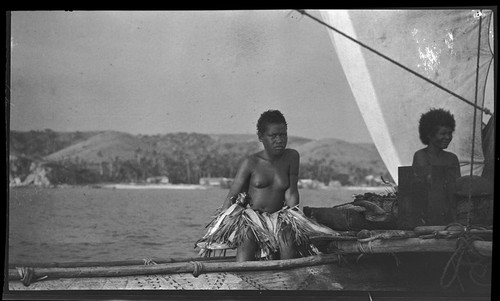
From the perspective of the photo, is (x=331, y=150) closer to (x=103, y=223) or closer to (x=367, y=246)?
(x=367, y=246)

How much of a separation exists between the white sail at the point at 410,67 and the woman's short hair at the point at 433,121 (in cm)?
3

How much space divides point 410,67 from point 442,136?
53 centimetres

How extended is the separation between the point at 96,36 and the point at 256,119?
49.7 inches

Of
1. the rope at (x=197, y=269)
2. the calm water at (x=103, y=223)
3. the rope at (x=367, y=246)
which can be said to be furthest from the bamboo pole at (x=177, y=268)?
the rope at (x=367, y=246)

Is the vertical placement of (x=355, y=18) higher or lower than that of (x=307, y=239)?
higher

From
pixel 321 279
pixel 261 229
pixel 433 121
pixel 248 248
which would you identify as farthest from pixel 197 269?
pixel 433 121

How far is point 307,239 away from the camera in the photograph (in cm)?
560

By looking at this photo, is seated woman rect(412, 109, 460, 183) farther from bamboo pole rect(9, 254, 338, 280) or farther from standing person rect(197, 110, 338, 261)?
bamboo pole rect(9, 254, 338, 280)

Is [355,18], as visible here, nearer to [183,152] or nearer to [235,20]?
[235,20]

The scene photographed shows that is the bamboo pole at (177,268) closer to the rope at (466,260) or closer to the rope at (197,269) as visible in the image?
the rope at (197,269)

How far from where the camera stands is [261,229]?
5570mm

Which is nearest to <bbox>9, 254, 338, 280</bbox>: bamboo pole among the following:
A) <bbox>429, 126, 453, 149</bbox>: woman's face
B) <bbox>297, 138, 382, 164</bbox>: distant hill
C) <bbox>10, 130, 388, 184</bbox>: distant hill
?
<bbox>10, 130, 388, 184</bbox>: distant hill

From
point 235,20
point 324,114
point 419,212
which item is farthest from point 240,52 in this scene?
point 419,212

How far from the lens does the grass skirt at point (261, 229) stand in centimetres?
558
